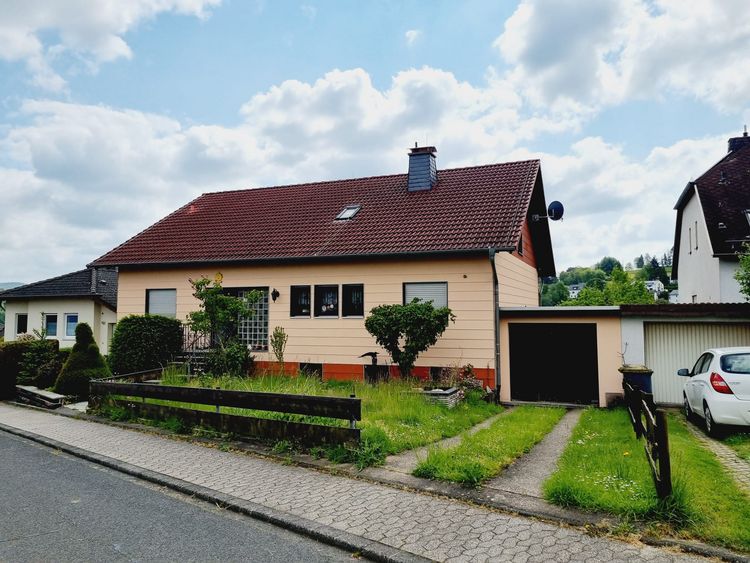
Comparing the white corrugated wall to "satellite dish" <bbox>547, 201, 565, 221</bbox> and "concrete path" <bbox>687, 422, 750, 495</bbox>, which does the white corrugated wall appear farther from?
"satellite dish" <bbox>547, 201, 565, 221</bbox>

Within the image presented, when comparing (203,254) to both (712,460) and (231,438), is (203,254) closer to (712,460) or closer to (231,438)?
(231,438)

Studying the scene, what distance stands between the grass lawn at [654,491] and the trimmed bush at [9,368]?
15.2 meters

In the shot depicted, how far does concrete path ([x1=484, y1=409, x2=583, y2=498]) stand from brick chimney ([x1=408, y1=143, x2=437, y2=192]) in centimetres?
1068

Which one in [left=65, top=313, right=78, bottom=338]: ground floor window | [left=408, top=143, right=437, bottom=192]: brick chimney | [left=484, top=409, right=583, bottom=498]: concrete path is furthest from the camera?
[left=65, top=313, right=78, bottom=338]: ground floor window

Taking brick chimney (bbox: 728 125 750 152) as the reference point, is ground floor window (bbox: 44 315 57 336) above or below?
below

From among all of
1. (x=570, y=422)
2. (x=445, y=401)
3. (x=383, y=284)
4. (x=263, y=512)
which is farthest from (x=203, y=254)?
(x=263, y=512)

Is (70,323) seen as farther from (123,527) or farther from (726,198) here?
(726,198)

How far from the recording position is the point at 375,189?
63.8 feet

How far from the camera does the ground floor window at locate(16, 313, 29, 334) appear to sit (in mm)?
32281

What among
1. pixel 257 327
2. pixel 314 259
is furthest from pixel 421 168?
pixel 257 327

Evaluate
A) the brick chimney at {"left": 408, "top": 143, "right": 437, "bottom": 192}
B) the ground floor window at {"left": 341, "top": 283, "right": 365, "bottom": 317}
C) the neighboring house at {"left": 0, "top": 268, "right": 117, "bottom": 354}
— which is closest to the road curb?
the ground floor window at {"left": 341, "top": 283, "right": 365, "bottom": 317}

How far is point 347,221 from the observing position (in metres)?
17.6

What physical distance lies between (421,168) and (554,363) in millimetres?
7946

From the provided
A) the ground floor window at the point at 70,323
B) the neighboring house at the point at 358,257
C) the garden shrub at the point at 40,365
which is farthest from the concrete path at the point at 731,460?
the ground floor window at the point at 70,323
